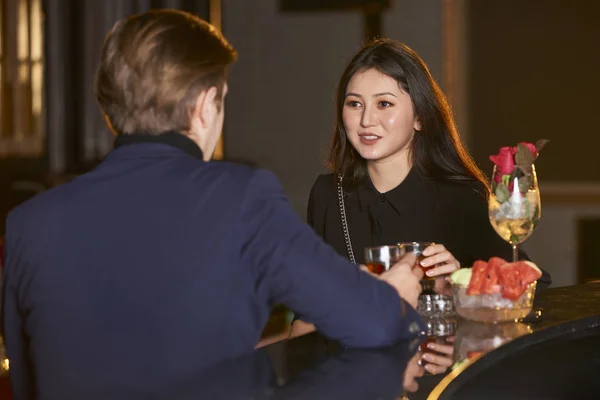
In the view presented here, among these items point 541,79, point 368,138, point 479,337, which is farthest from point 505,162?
point 541,79

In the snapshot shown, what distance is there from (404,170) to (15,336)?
1291mm

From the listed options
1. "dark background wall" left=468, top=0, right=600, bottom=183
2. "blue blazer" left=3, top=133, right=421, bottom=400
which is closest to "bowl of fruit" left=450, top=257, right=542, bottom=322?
"blue blazer" left=3, top=133, right=421, bottom=400

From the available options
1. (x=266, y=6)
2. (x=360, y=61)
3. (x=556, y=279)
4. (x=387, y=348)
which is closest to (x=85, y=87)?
(x=266, y=6)

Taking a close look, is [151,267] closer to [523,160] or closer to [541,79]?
[523,160]

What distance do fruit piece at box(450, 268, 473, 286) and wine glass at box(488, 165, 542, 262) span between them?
0.17m

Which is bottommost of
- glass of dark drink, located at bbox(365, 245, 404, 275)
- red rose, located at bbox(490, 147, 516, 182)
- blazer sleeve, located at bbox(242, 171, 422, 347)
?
glass of dark drink, located at bbox(365, 245, 404, 275)

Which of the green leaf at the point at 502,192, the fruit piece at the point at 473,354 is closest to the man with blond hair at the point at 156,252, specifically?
the fruit piece at the point at 473,354

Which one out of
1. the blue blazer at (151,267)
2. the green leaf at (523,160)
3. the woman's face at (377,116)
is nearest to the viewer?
the blue blazer at (151,267)

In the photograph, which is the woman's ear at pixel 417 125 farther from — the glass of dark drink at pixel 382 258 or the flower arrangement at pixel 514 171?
the glass of dark drink at pixel 382 258

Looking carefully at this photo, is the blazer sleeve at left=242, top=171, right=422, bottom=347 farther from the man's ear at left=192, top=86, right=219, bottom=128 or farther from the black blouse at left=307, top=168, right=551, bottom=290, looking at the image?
the black blouse at left=307, top=168, right=551, bottom=290

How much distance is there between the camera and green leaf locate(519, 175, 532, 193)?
5.70 ft

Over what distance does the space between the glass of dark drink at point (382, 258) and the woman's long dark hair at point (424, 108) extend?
0.74 metres

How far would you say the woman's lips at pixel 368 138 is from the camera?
7.54 ft

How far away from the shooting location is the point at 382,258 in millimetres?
1670
